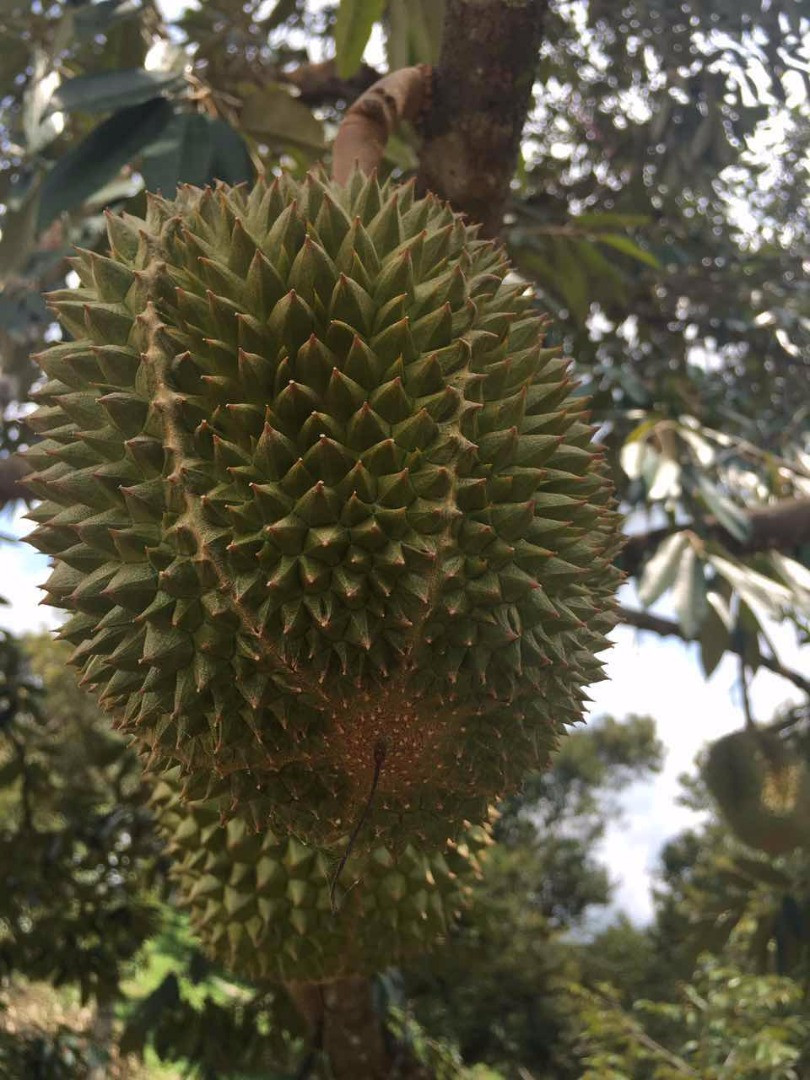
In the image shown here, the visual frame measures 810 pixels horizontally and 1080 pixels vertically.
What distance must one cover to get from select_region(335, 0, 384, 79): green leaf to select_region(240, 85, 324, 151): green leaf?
0.18 metres

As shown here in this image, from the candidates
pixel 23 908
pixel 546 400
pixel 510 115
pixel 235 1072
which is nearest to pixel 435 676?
pixel 546 400

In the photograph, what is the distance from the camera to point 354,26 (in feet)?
5.34

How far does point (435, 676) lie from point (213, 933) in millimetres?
757

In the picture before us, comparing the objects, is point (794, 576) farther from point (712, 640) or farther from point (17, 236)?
point (17, 236)

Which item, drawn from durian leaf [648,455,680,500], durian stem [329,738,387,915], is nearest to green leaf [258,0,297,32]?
durian leaf [648,455,680,500]

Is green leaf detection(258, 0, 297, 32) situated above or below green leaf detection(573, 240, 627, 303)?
above

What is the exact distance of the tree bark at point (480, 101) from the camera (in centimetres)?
138

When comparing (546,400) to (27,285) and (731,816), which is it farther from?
(731,816)

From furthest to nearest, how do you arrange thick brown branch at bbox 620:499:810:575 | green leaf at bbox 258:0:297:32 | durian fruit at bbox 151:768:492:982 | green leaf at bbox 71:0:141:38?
green leaf at bbox 258:0:297:32
thick brown branch at bbox 620:499:810:575
green leaf at bbox 71:0:141:38
durian fruit at bbox 151:768:492:982

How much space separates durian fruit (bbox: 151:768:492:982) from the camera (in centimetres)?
130

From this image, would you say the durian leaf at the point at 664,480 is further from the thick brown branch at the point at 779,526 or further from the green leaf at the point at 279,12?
the green leaf at the point at 279,12

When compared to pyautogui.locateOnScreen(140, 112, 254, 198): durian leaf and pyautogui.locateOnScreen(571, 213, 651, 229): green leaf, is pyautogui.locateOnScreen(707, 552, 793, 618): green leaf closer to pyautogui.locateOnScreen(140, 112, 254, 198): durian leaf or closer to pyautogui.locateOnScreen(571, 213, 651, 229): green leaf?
pyautogui.locateOnScreen(571, 213, 651, 229): green leaf

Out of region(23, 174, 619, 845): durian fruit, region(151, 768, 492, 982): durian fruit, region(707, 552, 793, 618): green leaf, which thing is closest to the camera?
region(23, 174, 619, 845): durian fruit

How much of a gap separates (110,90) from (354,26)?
0.46 m
